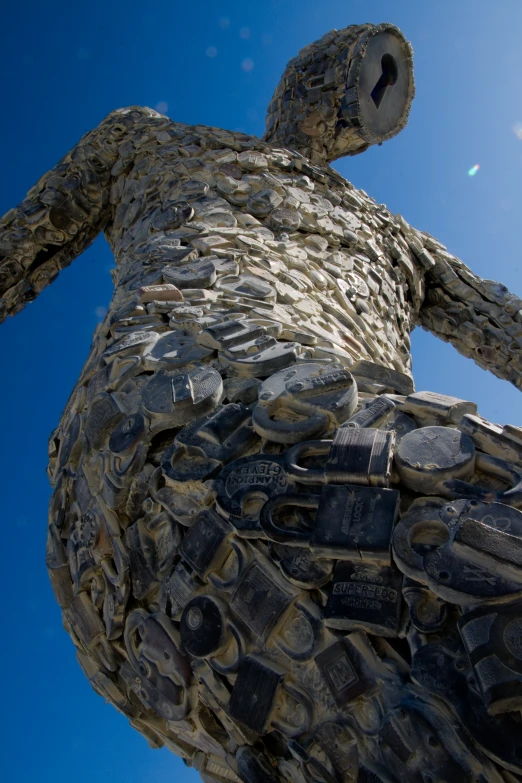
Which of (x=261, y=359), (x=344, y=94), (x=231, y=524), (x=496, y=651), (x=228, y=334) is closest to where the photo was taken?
(x=496, y=651)

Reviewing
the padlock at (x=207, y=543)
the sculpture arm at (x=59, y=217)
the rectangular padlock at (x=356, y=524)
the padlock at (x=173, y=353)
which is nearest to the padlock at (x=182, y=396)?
the padlock at (x=173, y=353)

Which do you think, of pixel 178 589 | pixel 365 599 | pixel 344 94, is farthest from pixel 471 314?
pixel 365 599

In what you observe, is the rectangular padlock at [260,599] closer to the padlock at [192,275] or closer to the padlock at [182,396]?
the padlock at [182,396]

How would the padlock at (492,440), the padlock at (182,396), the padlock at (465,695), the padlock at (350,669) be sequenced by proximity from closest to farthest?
the padlock at (465,695) → the padlock at (350,669) → the padlock at (492,440) → the padlock at (182,396)

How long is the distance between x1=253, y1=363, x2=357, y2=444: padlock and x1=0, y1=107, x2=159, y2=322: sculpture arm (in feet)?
9.75

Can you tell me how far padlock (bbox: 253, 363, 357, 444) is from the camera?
1928 mm

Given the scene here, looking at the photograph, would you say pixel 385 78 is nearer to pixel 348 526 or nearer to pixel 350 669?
pixel 348 526

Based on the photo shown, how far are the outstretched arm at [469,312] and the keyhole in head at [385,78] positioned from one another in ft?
4.06

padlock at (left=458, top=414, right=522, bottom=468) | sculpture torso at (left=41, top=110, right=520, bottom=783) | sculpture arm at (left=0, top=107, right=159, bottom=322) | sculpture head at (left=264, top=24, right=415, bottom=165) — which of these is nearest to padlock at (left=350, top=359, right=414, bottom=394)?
sculpture torso at (left=41, top=110, right=520, bottom=783)

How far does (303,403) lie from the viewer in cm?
200

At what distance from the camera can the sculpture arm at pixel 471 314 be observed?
4.84 m

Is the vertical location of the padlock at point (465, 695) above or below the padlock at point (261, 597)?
below

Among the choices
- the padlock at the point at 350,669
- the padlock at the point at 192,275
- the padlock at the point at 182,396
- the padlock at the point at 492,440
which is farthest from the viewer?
the padlock at the point at 192,275

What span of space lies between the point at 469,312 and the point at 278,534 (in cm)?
373
